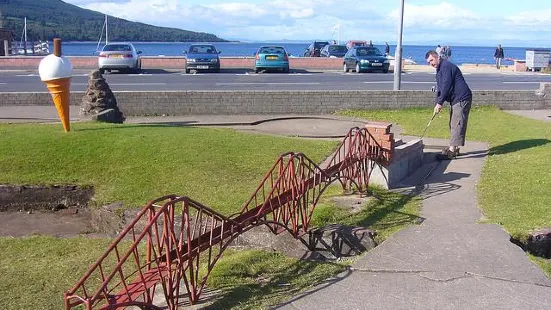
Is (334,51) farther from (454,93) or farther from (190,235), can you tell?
(190,235)

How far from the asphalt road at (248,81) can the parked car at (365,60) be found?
0.78 meters

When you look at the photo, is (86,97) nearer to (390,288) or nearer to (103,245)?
(103,245)

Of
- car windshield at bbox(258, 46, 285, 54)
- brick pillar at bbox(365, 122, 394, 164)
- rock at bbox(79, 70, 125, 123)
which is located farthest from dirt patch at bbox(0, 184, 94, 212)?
car windshield at bbox(258, 46, 285, 54)

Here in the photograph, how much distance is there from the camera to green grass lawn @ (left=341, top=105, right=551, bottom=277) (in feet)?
25.5

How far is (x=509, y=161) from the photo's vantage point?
11.1 meters

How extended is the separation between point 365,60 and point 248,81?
8.56 meters

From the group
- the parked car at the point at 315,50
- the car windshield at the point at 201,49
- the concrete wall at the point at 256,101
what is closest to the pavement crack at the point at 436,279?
the concrete wall at the point at 256,101

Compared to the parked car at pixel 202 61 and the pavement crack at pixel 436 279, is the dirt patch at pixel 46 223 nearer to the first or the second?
the pavement crack at pixel 436 279

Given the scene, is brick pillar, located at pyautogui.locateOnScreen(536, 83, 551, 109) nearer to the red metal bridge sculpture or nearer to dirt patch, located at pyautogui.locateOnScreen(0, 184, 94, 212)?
the red metal bridge sculpture

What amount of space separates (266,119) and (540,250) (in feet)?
32.7

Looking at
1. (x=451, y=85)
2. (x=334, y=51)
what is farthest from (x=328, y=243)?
(x=334, y=51)

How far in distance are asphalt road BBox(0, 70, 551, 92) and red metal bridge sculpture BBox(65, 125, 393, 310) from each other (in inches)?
674

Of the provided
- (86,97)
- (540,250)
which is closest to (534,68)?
(86,97)

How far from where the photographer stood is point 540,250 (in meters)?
7.06
